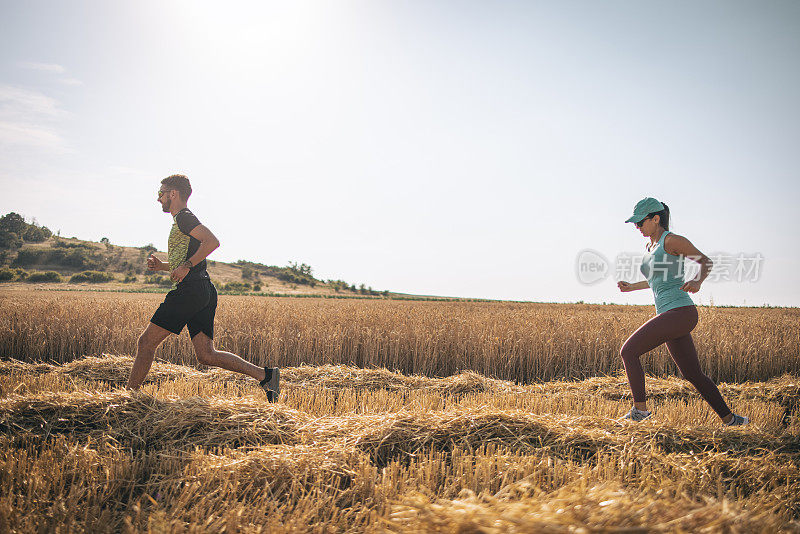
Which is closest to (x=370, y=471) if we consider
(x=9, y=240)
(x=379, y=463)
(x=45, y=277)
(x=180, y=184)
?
(x=379, y=463)

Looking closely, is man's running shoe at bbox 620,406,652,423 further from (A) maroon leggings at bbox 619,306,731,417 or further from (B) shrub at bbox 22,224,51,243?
(B) shrub at bbox 22,224,51,243

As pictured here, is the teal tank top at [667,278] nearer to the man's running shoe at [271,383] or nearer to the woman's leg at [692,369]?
the woman's leg at [692,369]

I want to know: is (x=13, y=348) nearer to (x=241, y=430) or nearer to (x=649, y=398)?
(x=241, y=430)

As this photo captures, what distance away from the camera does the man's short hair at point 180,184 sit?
4258 millimetres

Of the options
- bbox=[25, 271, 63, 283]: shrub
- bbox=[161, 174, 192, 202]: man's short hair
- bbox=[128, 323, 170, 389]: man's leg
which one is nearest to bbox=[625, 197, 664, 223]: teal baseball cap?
bbox=[161, 174, 192, 202]: man's short hair

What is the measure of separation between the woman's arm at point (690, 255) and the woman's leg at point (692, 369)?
480 mm

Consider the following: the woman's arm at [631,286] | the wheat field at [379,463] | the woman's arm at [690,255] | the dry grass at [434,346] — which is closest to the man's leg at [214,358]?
the wheat field at [379,463]

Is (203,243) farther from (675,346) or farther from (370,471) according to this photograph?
(675,346)

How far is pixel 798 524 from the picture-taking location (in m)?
1.64

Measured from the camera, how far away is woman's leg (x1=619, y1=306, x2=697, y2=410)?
145 inches

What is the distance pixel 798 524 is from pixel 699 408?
Result: 379cm

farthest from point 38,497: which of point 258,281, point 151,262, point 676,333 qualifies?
point 258,281

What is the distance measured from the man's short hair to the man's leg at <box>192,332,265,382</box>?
1409mm

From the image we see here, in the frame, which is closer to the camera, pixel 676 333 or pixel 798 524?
pixel 798 524
